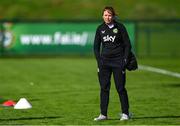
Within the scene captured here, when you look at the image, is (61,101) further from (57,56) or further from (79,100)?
(57,56)

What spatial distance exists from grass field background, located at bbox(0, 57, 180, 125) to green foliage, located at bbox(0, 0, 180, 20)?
190 feet

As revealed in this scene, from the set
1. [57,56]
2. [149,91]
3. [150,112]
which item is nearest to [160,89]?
[149,91]

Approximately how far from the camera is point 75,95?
18.0 meters

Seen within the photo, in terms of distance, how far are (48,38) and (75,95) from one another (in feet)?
63.7

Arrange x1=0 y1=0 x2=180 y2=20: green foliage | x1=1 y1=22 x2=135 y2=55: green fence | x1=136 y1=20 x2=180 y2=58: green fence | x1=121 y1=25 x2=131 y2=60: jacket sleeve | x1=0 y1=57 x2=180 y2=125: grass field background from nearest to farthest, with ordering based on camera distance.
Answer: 1. x1=121 y1=25 x2=131 y2=60: jacket sleeve
2. x1=0 y1=57 x2=180 y2=125: grass field background
3. x1=1 y1=22 x2=135 y2=55: green fence
4. x1=136 y1=20 x2=180 y2=58: green fence
5. x1=0 y1=0 x2=180 y2=20: green foliage

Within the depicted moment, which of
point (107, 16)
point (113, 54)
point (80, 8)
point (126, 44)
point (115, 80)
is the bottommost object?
point (115, 80)

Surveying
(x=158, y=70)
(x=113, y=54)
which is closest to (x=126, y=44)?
(x=113, y=54)

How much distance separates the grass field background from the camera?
13109 millimetres

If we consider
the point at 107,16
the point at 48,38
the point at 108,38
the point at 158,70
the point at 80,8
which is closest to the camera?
the point at 107,16

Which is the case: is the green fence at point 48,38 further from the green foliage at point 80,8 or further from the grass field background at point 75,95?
the green foliage at point 80,8

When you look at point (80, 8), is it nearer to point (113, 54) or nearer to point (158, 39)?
point (158, 39)

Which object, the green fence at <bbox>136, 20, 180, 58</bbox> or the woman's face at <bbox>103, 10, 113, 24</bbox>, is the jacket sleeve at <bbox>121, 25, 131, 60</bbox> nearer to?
the woman's face at <bbox>103, 10, 113, 24</bbox>

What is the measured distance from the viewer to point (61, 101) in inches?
650

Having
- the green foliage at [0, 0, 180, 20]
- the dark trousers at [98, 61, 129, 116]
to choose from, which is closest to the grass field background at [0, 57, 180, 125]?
the dark trousers at [98, 61, 129, 116]
